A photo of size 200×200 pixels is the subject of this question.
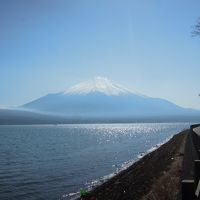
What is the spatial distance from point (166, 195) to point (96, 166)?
33237 mm

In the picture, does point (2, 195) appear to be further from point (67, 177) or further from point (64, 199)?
point (67, 177)

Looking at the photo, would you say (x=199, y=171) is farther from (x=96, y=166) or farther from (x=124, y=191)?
(x=96, y=166)

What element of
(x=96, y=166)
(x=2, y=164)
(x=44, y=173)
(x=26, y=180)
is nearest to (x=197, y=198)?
(x=26, y=180)

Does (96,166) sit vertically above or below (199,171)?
below

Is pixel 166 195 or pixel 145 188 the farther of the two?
pixel 145 188

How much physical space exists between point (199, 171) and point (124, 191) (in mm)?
14945

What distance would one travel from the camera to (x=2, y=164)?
5309 cm

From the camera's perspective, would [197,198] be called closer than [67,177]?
Yes

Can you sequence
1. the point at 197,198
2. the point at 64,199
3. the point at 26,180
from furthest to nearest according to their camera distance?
1. the point at 26,180
2. the point at 64,199
3. the point at 197,198

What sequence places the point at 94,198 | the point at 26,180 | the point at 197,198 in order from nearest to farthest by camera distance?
the point at 197,198, the point at 94,198, the point at 26,180

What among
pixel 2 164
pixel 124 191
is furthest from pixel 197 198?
pixel 2 164

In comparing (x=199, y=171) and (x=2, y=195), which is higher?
(x=199, y=171)

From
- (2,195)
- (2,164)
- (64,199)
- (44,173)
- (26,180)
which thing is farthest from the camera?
(2,164)

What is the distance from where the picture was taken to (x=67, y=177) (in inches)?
1535
